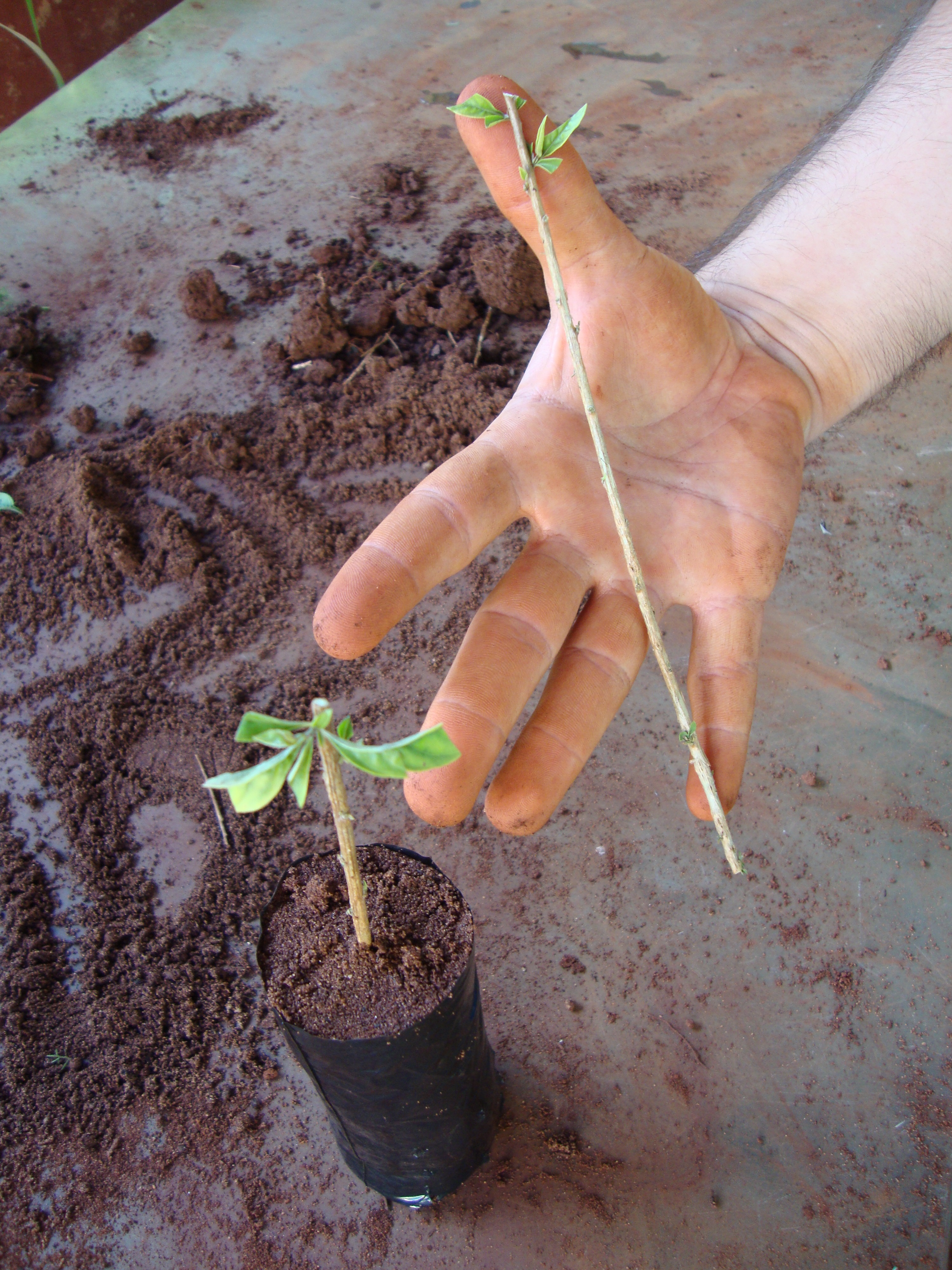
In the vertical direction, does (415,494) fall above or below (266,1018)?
above

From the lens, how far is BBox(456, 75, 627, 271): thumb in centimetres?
148

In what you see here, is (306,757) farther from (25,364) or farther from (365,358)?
(25,364)

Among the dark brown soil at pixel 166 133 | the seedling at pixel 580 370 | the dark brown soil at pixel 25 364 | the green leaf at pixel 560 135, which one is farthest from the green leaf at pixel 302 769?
the dark brown soil at pixel 166 133

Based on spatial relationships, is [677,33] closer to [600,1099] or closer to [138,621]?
[138,621]

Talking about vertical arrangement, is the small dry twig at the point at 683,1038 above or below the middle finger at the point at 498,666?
below

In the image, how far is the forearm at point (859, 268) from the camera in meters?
2.01

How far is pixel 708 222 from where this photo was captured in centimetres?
351

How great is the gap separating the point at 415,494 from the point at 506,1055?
1.25 m

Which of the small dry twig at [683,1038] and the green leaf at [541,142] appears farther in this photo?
the small dry twig at [683,1038]

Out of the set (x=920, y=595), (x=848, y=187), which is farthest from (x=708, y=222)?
(x=920, y=595)

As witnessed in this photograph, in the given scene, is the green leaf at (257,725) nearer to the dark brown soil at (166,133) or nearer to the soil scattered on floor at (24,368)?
the soil scattered on floor at (24,368)

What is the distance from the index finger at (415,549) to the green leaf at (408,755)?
47 centimetres

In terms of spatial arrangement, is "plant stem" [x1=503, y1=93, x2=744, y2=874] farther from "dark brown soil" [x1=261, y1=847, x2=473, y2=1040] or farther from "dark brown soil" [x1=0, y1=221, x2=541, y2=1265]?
"dark brown soil" [x1=0, y1=221, x2=541, y2=1265]

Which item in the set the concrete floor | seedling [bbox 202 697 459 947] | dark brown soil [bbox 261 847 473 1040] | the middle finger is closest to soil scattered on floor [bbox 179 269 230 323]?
the concrete floor
